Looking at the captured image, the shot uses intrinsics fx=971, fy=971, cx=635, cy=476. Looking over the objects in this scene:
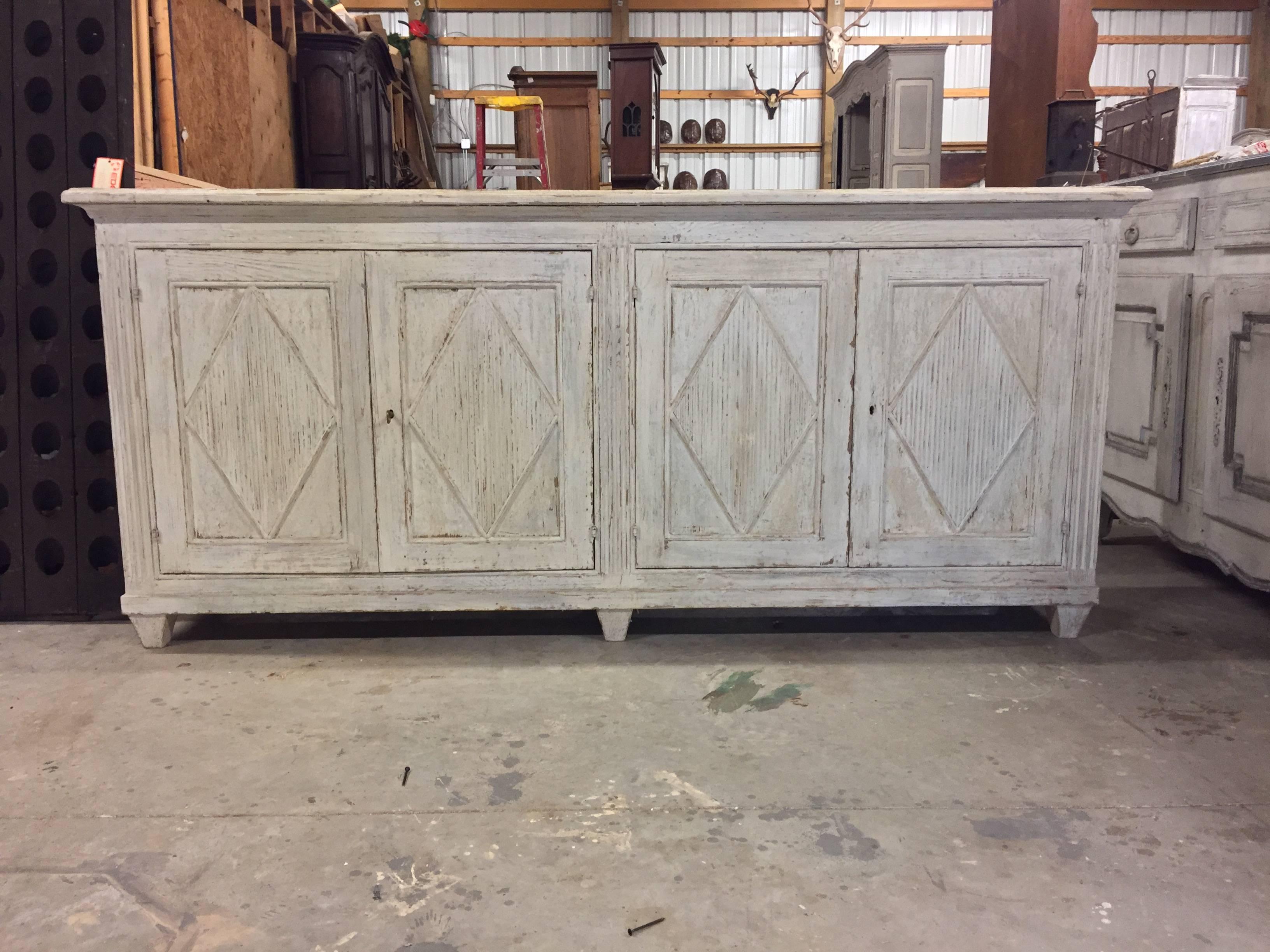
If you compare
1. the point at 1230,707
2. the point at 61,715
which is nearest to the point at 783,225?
the point at 1230,707

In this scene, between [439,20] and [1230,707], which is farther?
[439,20]

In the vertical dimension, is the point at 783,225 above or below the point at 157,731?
above

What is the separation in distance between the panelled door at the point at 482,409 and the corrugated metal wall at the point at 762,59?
298 inches

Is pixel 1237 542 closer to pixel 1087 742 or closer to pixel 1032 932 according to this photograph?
pixel 1087 742

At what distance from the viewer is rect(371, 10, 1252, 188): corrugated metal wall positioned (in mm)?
9859

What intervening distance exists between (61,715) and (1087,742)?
2613mm

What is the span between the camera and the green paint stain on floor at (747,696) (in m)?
2.58

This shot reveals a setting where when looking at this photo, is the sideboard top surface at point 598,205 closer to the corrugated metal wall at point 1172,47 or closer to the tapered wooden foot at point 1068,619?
the tapered wooden foot at point 1068,619

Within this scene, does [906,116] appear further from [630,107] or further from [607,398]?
[607,398]

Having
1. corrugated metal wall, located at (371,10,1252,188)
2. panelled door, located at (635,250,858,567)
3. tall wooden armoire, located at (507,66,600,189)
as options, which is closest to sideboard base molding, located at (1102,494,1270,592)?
panelled door, located at (635,250,858,567)

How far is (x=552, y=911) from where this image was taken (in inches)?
67.9

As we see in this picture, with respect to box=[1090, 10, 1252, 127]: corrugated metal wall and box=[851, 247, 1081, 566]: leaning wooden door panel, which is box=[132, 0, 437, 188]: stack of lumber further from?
box=[1090, 10, 1252, 127]: corrugated metal wall

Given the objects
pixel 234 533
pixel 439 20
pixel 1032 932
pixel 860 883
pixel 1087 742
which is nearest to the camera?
pixel 1032 932

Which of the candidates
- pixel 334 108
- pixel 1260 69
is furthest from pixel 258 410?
pixel 1260 69
